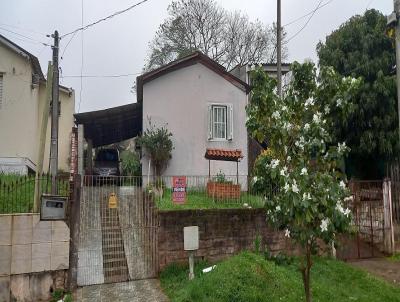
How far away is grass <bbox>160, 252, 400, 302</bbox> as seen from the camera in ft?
22.3

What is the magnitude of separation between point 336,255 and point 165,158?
6.42 meters

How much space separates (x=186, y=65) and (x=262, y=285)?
928 cm

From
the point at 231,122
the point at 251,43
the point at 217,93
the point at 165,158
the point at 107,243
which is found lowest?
the point at 107,243

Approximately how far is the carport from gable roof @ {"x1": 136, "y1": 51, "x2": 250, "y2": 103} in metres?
0.96

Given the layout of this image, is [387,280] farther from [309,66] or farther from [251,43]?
[251,43]

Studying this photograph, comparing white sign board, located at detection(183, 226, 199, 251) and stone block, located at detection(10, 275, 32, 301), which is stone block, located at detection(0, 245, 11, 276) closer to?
stone block, located at detection(10, 275, 32, 301)

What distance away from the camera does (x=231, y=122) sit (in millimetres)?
14312

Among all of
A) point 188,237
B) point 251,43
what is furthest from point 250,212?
point 251,43

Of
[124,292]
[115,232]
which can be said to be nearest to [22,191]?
[115,232]

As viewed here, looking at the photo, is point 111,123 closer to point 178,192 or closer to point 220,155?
point 220,155

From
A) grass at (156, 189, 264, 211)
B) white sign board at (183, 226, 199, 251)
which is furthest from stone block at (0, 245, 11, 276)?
white sign board at (183, 226, 199, 251)

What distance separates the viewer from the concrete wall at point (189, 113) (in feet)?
45.3

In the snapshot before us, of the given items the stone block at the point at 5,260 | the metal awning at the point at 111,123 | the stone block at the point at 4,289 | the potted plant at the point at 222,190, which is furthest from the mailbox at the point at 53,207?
the metal awning at the point at 111,123

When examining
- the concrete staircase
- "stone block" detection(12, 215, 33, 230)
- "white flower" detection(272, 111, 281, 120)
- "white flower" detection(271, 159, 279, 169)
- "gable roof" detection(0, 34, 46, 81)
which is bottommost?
the concrete staircase
